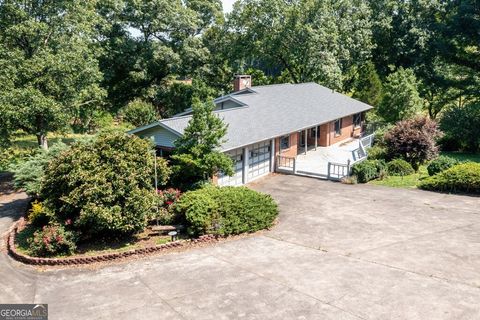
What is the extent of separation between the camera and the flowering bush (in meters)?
19.3

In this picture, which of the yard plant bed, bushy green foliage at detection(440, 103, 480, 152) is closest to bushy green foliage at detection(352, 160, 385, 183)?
the yard plant bed

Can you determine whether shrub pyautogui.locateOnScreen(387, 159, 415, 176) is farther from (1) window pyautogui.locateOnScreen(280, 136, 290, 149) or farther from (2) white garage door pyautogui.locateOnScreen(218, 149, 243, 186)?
(2) white garage door pyautogui.locateOnScreen(218, 149, 243, 186)

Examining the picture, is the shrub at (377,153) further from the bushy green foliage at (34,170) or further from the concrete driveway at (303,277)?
the bushy green foliage at (34,170)

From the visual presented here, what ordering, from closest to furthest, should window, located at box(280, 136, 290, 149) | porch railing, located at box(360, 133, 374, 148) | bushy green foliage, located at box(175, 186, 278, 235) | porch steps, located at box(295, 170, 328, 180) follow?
bushy green foliage, located at box(175, 186, 278, 235), porch steps, located at box(295, 170, 328, 180), window, located at box(280, 136, 290, 149), porch railing, located at box(360, 133, 374, 148)

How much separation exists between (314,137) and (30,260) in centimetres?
2559

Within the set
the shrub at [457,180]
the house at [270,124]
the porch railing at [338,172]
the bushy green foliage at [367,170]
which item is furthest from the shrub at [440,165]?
the house at [270,124]

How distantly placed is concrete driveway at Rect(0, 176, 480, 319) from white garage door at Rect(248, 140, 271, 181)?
7.18 m

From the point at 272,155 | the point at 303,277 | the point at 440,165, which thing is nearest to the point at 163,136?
the point at 272,155

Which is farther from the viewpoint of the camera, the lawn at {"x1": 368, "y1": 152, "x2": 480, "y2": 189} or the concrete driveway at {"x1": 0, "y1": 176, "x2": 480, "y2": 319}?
the lawn at {"x1": 368, "y1": 152, "x2": 480, "y2": 189}

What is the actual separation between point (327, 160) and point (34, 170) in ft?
67.8

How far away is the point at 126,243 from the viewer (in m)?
18.0

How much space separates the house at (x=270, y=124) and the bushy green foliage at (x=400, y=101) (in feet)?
8.00

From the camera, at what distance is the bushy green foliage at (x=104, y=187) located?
16.7 metres

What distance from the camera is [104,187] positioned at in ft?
55.1
